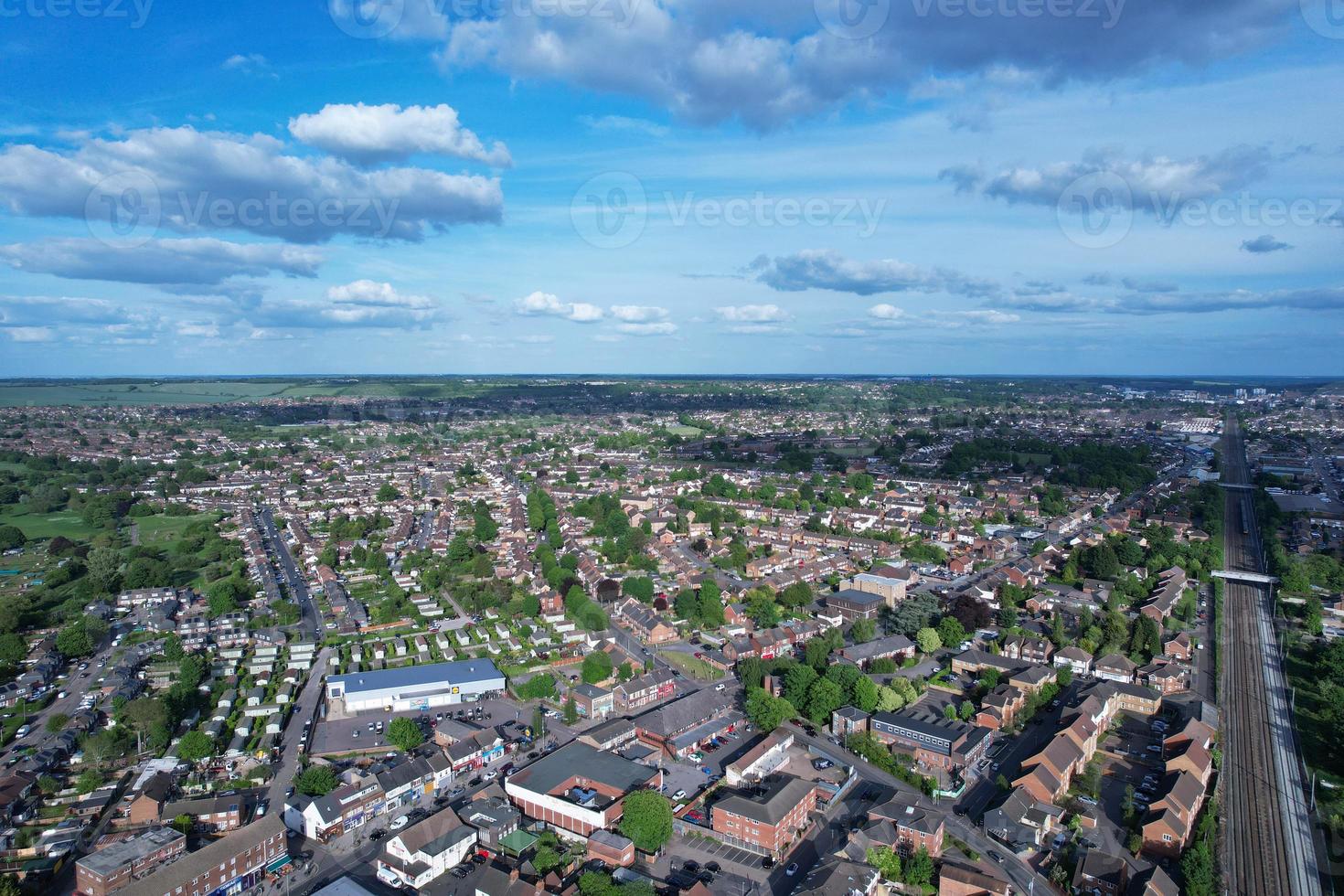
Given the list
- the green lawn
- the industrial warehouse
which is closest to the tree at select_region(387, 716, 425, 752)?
the industrial warehouse

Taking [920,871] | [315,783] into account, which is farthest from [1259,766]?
[315,783]

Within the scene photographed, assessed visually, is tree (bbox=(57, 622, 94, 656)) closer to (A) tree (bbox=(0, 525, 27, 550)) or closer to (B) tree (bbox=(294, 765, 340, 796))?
(B) tree (bbox=(294, 765, 340, 796))

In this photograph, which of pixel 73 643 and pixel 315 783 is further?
pixel 73 643

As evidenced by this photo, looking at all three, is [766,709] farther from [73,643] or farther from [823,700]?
[73,643]

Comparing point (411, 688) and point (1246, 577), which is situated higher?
point (1246, 577)

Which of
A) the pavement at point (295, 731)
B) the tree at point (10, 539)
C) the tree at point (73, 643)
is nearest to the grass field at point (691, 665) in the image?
the pavement at point (295, 731)

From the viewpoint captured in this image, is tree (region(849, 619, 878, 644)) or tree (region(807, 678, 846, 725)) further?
tree (region(849, 619, 878, 644))
